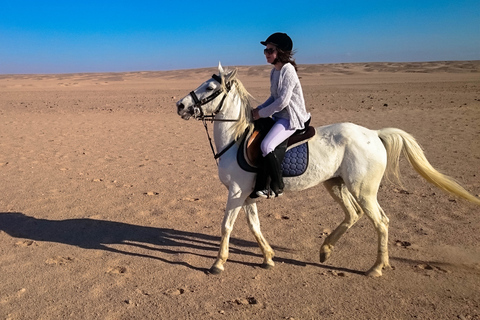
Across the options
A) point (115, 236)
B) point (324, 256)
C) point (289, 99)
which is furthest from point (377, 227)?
point (115, 236)

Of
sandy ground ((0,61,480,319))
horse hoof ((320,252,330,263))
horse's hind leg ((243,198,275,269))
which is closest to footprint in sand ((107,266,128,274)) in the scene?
sandy ground ((0,61,480,319))

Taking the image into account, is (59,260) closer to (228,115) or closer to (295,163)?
(228,115)

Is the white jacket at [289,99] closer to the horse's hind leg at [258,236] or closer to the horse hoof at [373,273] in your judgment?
the horse's hind leg at [258,236]

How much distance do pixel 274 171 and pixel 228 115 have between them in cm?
86

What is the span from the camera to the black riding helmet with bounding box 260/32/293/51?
164 inches

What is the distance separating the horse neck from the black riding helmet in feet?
2.25

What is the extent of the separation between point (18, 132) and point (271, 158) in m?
12.4

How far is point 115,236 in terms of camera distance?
220 inches

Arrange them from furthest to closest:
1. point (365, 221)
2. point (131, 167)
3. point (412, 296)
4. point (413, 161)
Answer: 1. point (131, 167)
2. point (365, 221)
3. point (413, 161)
4. point (412, 296)

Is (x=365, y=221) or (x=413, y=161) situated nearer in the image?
(x=413, y=161)

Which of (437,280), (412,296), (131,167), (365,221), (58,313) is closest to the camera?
(58,313)

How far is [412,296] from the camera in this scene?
157 inches

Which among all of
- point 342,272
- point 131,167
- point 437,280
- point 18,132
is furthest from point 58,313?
point 18,132

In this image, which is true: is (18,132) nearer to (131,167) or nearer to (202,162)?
(131,167)
